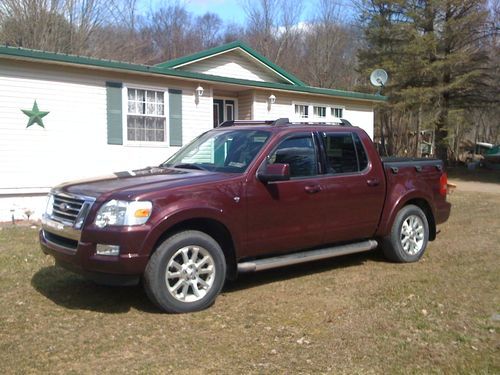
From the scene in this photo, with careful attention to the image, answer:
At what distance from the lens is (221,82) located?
1348 cm

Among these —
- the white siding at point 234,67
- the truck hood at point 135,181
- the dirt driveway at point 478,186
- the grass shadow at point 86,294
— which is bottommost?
the grass shadow at point 86,294

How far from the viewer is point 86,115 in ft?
37.6

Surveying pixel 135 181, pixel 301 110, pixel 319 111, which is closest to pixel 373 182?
pixel 135 181

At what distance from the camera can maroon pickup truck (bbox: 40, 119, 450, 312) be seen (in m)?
4.79

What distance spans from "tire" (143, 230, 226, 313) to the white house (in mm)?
4643

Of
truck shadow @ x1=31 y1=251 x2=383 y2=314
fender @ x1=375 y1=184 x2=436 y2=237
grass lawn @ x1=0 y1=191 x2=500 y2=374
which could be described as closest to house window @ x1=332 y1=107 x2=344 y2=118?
fender @ x1=375 y1=184 x2=436 y2=237

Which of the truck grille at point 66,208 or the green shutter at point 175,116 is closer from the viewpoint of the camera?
the truck grille at point 66,208

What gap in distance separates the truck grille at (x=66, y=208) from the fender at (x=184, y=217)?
73 centimetres

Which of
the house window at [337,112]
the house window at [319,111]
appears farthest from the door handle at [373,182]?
the house window at [337,112]

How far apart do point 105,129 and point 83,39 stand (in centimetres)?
1429

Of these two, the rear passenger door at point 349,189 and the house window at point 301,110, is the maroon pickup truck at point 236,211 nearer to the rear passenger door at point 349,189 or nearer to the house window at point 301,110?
the rear passenger door at point 349,189

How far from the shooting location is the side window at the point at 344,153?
20.7 ft

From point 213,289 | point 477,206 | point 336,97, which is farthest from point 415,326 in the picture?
point 336,97

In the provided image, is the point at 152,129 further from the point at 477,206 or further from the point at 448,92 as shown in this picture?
the point at 448,92
